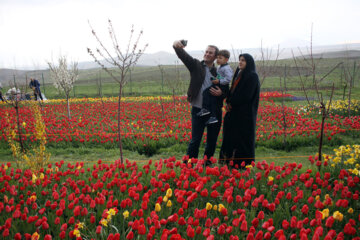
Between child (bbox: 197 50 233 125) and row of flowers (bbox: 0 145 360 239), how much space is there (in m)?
0.77

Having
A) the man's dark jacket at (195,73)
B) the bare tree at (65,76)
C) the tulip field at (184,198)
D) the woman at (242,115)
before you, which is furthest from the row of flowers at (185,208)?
the bare tree at (65,76)

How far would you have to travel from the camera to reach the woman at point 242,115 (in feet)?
14.6

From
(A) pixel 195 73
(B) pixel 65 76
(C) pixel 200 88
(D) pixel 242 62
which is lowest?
(C) pixel 200 88

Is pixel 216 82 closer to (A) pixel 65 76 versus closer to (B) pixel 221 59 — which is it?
(B) pixel 221 59

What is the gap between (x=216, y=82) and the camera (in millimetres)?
4395

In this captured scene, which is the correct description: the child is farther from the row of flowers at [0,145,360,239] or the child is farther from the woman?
the row of flowers at [0,145,360,239]

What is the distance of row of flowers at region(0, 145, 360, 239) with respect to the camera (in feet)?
8.09

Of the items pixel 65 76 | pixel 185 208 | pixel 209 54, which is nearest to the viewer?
pixel 185 208

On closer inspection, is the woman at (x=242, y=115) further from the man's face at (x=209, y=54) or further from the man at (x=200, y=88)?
the man's face at (x=209, y=54)

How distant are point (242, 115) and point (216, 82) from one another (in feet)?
2.35

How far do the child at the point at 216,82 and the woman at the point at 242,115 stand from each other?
9.1 inches

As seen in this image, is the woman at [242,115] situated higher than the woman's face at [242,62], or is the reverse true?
the woman's face at [242,62]

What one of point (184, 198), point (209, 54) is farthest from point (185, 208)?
point (209, 54)

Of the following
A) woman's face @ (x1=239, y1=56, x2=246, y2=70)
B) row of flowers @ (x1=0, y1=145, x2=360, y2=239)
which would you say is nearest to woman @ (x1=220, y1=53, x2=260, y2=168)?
woman's face @ (x1=239, y1=56, x2=246, y2=70)
